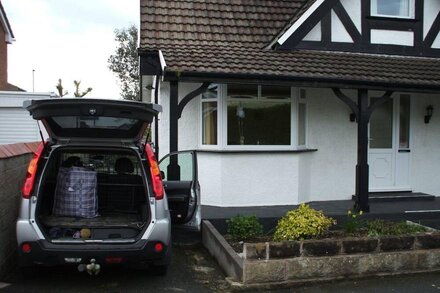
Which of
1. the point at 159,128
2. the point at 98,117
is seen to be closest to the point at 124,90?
the point at 159,128

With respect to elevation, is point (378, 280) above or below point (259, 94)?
below

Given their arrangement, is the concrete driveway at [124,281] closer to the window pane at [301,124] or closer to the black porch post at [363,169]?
the black porch post at [363,169]

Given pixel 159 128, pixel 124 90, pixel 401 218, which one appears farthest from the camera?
pixel 124 90

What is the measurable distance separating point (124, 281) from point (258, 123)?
506 cm

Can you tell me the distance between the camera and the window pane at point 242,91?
9.52m

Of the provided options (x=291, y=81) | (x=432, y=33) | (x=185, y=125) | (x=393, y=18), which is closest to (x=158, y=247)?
(x=291, y=81)

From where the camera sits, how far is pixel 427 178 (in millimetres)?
10852

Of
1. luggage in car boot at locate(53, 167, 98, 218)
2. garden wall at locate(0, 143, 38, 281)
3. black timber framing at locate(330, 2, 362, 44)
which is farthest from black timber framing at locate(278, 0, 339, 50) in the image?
garden wall at locate(0, 143, 38, 281)

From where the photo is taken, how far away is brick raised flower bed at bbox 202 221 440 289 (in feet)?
17.0

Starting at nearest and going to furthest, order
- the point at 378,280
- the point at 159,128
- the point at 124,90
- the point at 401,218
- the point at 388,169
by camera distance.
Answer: the point at 378,280 < the point at 401,218 < the point at 159,128 < the point at 388,169 < the point at 124,90

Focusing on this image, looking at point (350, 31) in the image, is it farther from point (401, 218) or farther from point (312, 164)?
point (401, 218)

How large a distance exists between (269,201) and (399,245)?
13.3 feet

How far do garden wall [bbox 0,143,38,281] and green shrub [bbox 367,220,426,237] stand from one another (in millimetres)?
4436

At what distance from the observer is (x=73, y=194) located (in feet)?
18.3
